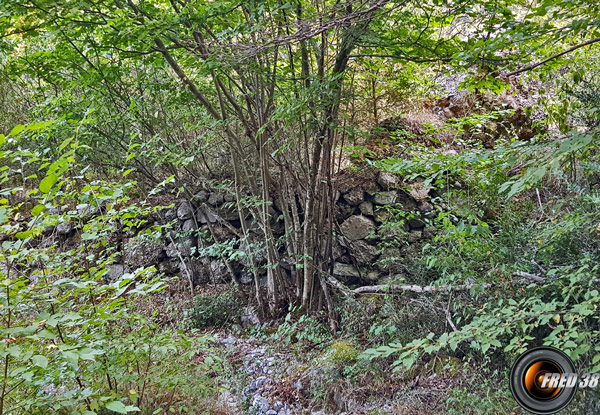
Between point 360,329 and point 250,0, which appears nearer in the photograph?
point 250,0

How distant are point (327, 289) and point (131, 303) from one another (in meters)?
2.76

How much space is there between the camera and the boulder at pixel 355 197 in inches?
197

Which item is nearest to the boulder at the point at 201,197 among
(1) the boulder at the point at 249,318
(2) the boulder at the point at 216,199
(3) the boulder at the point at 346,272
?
(2) the boulder at the point at 216,199

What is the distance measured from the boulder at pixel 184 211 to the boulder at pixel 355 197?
249cm

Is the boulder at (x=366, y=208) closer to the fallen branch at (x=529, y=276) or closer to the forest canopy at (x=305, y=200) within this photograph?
the forest canopy at (x=305, y=200)

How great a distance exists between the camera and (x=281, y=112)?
3102mm

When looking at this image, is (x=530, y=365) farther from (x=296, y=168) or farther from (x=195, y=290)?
(x=195, y=290)

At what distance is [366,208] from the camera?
496cm

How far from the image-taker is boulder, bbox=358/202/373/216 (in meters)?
4.95

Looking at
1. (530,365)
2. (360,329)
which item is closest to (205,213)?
(360,329)

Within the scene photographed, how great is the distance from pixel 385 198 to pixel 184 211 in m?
3.11

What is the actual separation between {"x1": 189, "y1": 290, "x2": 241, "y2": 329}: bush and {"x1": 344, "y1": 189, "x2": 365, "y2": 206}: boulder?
2019 millimetres

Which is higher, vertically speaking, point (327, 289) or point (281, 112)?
point (281, 112)

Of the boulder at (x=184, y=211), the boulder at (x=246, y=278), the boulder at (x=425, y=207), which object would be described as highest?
the boulder at (x=184, y=211)
